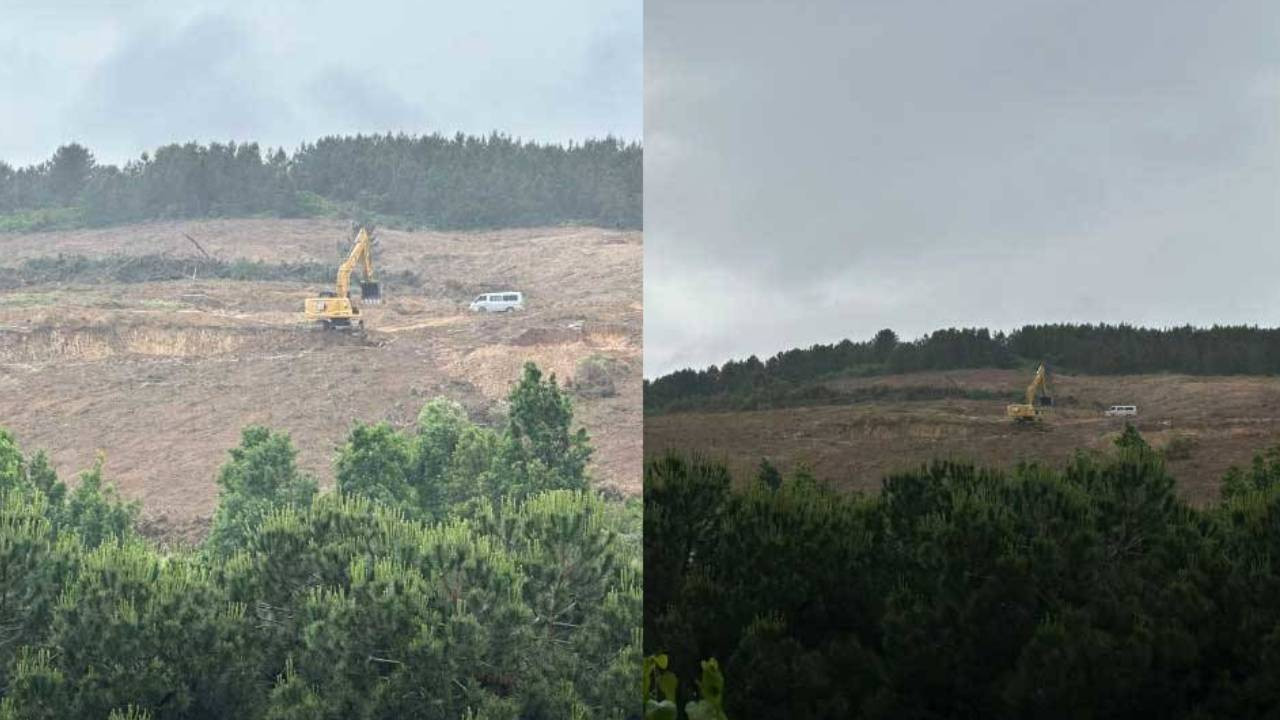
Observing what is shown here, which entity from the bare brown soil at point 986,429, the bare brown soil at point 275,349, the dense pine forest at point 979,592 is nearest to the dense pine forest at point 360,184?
the bare brown soil at point 275,349

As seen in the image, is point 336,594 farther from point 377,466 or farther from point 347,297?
point 347,297

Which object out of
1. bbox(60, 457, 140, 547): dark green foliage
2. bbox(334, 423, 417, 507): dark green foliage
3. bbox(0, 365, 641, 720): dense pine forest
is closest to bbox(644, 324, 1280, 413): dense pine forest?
bbox(0, 365, 641, 720): dense pine forest

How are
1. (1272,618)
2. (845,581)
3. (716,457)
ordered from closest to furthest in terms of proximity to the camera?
(1272,618) < (845,581) < (716,457)

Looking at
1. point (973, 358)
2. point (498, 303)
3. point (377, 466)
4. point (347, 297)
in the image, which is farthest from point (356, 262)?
point (973, 358)

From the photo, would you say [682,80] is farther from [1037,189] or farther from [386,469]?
[386,469]

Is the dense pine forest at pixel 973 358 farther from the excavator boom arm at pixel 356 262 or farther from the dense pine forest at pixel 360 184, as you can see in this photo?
the excavator boom arm at pixel 356 262

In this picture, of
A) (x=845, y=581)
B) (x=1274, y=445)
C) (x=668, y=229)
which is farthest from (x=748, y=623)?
(x=1274, y=445)

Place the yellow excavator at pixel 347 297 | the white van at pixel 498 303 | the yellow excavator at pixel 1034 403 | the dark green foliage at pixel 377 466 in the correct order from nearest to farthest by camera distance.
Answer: the yellow excavator at pixel 1034 403
the dark green foliage at pixel 377 466
the yellow excavator at pixel 347 297
the white van at pixel 498 303
